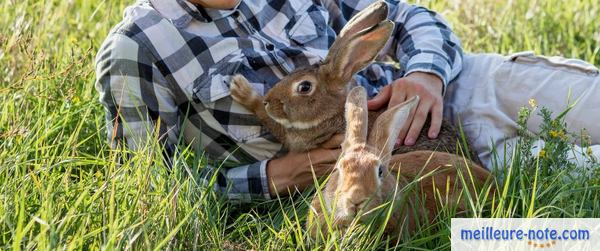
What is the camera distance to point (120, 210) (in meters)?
2.97

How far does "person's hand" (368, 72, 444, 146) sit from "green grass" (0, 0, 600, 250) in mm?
451

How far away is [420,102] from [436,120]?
0.10 m

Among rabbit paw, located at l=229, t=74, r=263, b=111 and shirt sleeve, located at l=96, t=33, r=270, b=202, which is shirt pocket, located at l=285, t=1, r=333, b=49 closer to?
rabbit paw, located at l=229, t=74, r=263, b=111

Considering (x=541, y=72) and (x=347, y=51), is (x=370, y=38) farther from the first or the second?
(x=541, y=72)

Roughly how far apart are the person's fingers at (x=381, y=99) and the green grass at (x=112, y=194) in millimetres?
540

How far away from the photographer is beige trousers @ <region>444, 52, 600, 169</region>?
13.3 ft

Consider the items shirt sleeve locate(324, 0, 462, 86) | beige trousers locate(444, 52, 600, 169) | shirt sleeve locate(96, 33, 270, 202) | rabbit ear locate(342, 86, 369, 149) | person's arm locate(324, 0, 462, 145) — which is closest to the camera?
rabbit ear locate(342, 86, 369, 149)

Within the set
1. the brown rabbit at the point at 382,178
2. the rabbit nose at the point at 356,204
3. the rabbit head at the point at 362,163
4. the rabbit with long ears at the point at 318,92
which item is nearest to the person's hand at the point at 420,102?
the rabbit with long ears at the point at 318,92

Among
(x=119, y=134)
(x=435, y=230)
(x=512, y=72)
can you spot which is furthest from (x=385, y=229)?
(x=512, y=72)

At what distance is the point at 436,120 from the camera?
3920 mm

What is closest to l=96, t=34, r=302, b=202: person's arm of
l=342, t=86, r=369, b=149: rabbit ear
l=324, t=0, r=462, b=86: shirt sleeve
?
l=342, t=86, r=369, b=149: rabbit ear

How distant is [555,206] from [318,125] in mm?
1135

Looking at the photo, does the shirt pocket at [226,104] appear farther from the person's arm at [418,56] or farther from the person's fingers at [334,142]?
the person's arm at [418,56]

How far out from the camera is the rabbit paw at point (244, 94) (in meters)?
3.82
